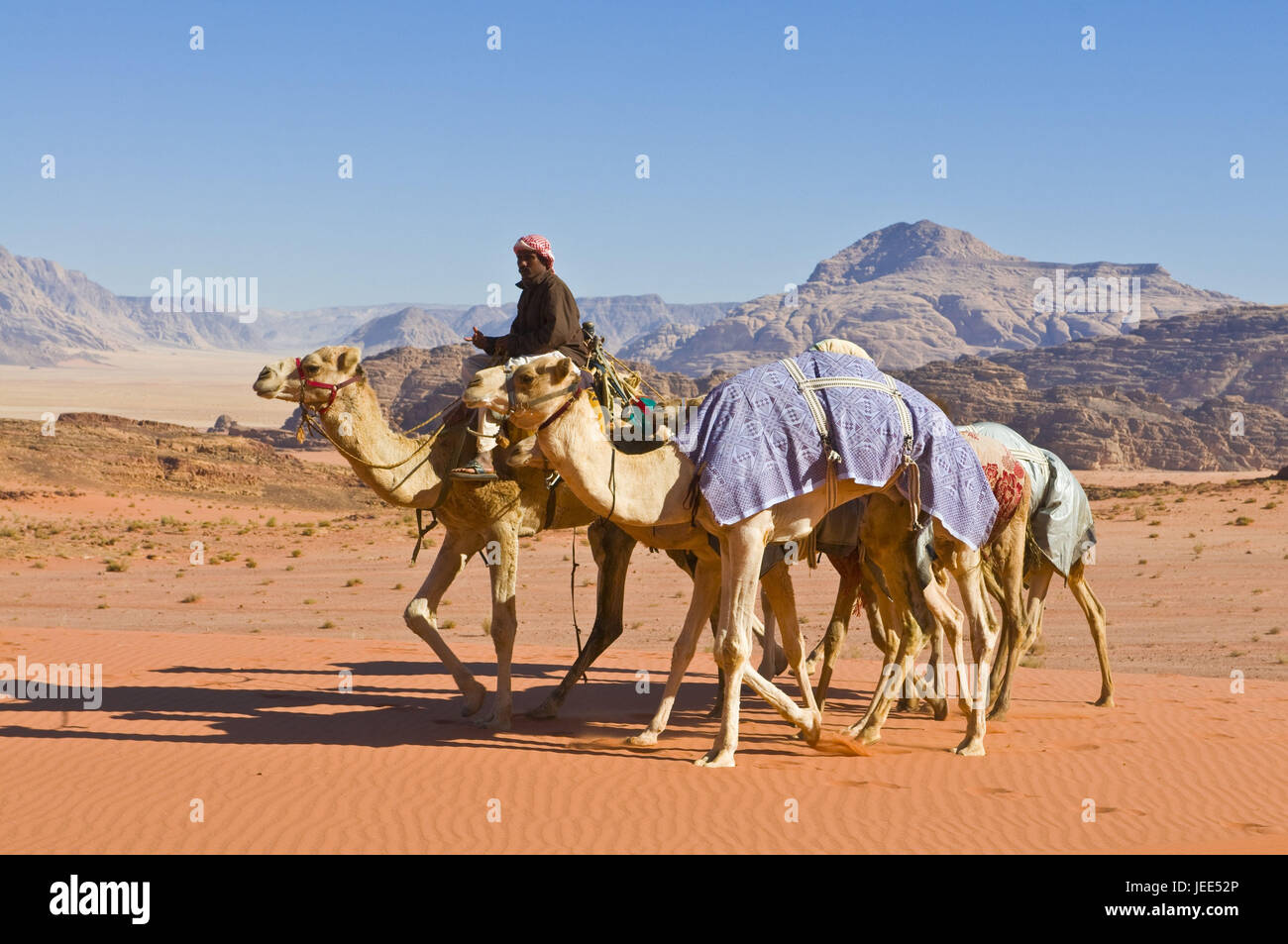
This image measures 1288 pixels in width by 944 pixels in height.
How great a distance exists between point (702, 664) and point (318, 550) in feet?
72.5

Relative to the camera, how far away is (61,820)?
27.6ft

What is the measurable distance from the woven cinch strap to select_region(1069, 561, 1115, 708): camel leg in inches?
142

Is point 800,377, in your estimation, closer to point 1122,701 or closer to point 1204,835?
point 1204,835

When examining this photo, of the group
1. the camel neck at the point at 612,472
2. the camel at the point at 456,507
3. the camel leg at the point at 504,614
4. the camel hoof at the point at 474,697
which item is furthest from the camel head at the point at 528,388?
the camel hoof at the point at 474,697

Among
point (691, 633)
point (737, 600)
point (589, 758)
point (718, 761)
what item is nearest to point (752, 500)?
point (737, 600)

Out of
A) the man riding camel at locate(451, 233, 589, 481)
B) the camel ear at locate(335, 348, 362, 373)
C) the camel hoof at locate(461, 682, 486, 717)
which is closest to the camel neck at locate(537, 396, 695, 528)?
the man riding camel at locate(451, 233, 589, 481)

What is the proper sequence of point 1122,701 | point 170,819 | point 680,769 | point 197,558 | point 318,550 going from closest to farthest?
point 170,819
point 680,769
point 1122,701
point 197,558
point 318,550

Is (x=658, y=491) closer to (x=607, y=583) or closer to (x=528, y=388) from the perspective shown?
(x=528, y=388)

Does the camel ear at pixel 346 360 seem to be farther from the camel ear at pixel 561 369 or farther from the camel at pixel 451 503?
the camel ear at pixel 561 369

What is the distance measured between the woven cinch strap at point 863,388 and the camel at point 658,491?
16 centimetres

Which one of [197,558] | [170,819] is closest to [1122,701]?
[170,819]

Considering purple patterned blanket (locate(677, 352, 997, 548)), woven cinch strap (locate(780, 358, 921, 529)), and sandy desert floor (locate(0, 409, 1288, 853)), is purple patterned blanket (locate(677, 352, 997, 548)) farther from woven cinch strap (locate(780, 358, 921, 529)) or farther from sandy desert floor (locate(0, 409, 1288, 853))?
sandy desert floor (locate(0, 409, 1288, 853))

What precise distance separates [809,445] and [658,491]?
1131mm

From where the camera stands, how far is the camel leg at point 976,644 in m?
10.2
